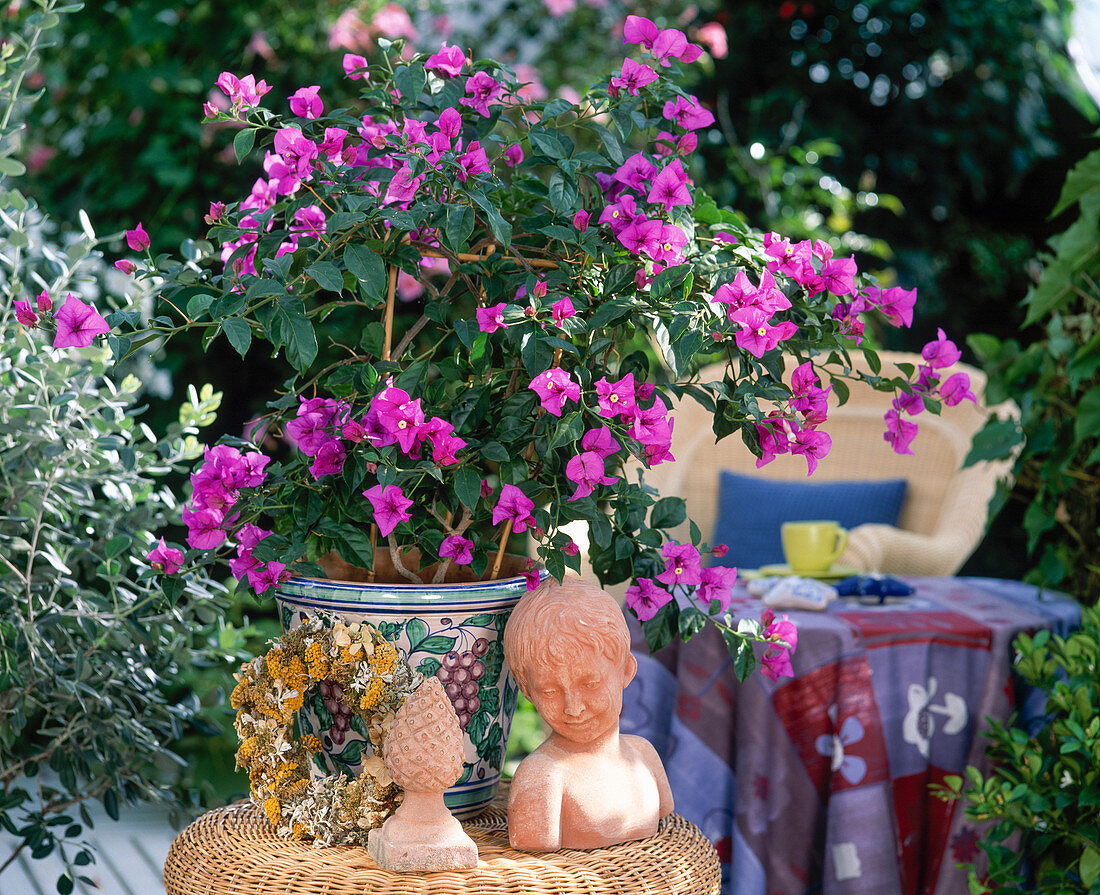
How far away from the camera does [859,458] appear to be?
265 centimetres

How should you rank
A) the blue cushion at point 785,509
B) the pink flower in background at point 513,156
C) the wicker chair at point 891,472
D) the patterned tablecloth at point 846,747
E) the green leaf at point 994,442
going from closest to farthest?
the pink flower in background at point 513,156 → the patterned tablecloth at point 846,747 → the green leaf at point 994,442 → the wicker chair at point 891,472 → the blue cushion at point 785,509

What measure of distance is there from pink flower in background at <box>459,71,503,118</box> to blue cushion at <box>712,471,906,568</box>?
153 cm

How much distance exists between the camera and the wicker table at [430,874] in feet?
3.02

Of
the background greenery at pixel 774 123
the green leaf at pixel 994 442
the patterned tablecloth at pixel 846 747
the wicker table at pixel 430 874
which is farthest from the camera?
the background greenery at pixel 774 123

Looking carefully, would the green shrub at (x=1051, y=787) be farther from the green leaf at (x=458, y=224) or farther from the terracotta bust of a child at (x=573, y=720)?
the green leaf at (x=458, y=224)

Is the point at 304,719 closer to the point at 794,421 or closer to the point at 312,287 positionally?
the point at 312,287

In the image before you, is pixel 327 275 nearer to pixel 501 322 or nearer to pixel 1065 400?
pixel 501 322

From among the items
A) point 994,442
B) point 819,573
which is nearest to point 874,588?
point 819,573

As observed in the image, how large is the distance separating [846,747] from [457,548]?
2.58 feet

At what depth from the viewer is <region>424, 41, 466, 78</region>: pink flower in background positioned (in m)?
1.08

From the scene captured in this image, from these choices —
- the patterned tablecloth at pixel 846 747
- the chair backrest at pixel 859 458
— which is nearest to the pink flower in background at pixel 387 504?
the patterned tablecloth at pixel 846 747

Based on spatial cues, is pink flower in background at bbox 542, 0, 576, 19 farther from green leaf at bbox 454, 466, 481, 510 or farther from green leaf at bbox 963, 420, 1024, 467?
green leaf at bbox 454, 466, 481, 510

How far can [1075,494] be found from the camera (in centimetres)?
187

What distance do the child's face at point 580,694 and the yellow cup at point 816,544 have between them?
0.93 metres
